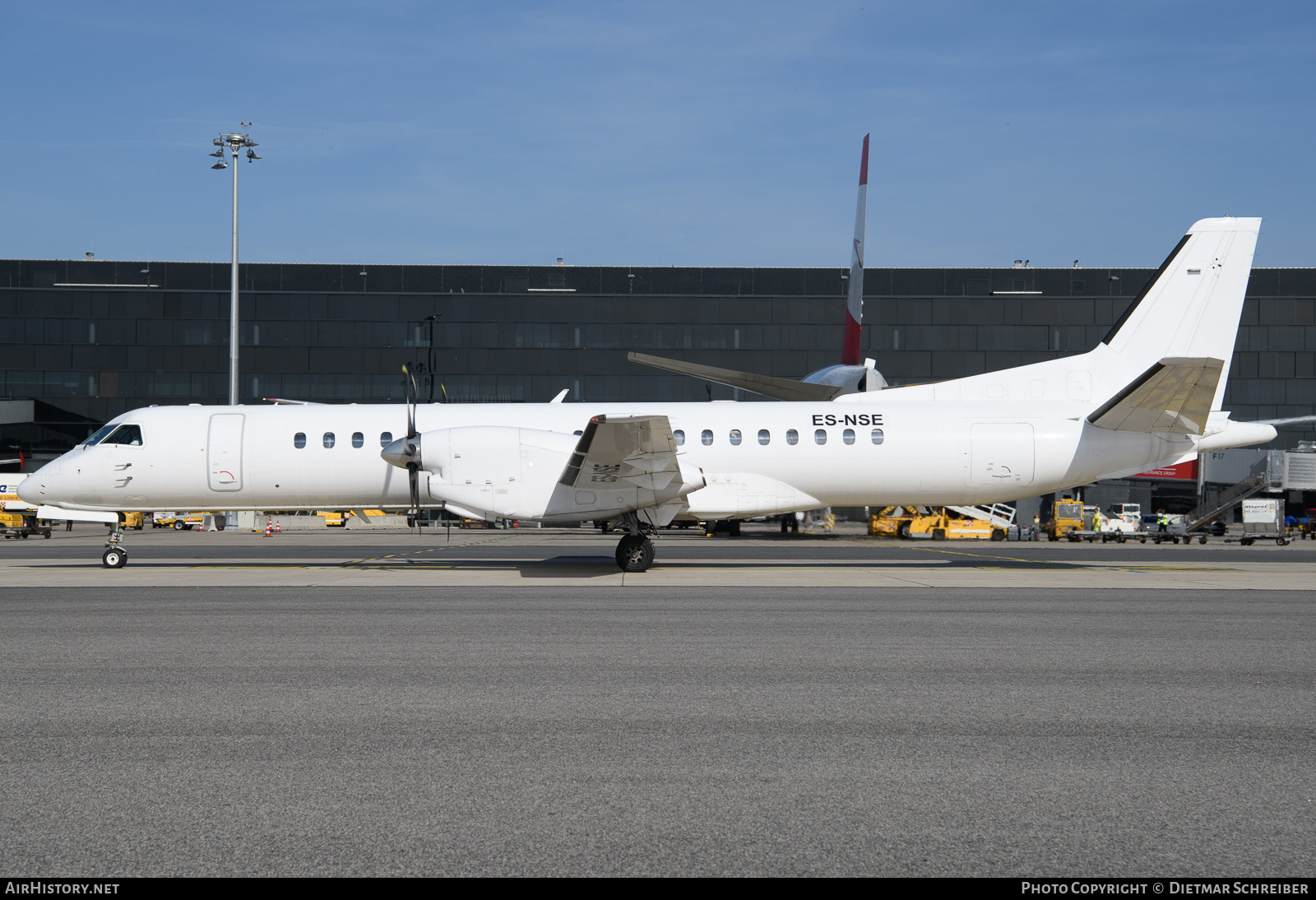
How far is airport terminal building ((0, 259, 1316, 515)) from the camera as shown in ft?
211

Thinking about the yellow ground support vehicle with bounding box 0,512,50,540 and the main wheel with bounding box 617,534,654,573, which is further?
the yellow ground support vehicle with bounding box 0,512,50,540

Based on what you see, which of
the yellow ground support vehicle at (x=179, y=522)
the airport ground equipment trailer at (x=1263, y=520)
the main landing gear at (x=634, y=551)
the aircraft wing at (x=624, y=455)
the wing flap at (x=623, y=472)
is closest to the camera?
the aircraft wing at (x=624, y=455)

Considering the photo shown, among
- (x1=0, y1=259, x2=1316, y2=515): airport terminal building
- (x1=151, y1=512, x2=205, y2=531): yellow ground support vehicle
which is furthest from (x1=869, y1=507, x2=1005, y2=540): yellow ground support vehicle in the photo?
(x1=151, y1=512, x2=205, y2=531): yellow ground support vehicle

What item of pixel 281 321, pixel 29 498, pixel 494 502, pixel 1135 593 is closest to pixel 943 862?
pixel 1135 593

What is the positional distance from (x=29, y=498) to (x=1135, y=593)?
68.6ft

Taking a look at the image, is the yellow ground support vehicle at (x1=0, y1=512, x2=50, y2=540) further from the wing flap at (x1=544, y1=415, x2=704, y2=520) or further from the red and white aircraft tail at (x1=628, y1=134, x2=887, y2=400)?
the wing flap at (x1=544, y1=415, x2=704, y2=520)

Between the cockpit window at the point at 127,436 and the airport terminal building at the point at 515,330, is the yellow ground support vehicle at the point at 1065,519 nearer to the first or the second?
the airport terminal building at the point at 515,330

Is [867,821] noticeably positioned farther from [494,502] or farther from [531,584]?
[494,502]

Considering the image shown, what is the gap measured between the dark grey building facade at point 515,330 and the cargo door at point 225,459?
44103mm

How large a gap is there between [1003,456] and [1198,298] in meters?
5.39

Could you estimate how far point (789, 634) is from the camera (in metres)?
10.3

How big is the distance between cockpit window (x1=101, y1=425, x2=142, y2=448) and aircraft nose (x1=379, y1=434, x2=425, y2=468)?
5.49m

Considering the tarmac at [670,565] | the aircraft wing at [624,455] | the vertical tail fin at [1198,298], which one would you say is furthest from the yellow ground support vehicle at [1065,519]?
the aircraft wing at [624,455]

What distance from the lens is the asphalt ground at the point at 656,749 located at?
4.02 meters
